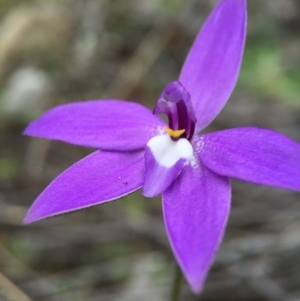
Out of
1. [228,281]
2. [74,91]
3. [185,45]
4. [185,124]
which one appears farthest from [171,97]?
[185,45]

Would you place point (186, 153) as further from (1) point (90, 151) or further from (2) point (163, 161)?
(1) point (90, 151)

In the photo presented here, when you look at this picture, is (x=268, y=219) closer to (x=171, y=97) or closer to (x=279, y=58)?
(x=279, y=58)

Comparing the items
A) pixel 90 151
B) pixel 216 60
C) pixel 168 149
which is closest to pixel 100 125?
pixel 168 149

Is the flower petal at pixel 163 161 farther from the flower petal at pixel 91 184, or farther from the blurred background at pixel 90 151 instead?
the blurred background at pixel 90 151

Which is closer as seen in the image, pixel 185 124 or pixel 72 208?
pixel 72 208

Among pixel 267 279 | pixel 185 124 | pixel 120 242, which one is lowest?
pixel 267 279

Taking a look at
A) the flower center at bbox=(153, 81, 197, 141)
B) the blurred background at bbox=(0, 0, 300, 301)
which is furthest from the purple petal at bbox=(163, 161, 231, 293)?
the blurred background at bbox=(0, 0, 300, 301)
